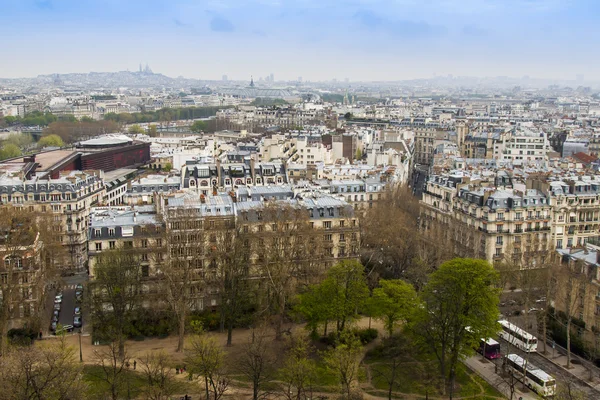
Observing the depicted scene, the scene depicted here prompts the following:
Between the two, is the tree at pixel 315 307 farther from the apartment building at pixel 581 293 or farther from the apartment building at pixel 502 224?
the apartment building at pixel 502 224

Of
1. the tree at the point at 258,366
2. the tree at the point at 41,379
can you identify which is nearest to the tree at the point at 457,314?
the tree at the point at 258,366

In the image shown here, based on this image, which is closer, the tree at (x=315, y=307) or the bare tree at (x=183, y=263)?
the tree at (x=315, y=307)

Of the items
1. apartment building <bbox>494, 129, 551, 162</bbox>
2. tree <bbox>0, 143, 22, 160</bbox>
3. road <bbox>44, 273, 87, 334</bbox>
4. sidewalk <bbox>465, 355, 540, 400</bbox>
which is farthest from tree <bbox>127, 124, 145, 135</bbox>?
sidewalk <bbox>465, 355, 540, 400</bbox>

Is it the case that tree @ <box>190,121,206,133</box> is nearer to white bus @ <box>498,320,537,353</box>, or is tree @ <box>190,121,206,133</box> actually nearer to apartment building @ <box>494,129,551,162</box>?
apartment building @ <box>494,129,551,162</box>

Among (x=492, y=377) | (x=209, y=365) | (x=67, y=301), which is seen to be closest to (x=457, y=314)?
(x=492, y=377)

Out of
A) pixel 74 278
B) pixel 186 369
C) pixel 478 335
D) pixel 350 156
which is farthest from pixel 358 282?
pixel 350 156

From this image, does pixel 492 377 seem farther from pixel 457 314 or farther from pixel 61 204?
pixel 61 204
